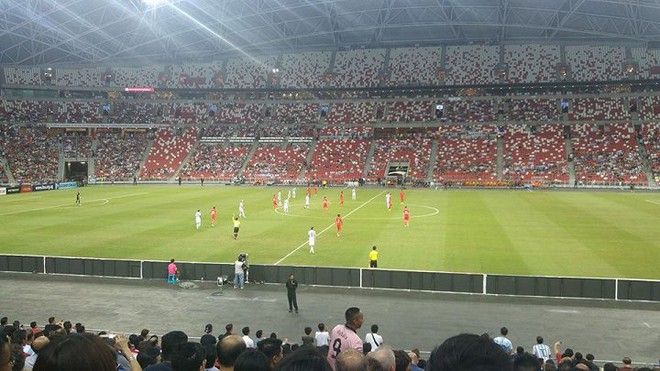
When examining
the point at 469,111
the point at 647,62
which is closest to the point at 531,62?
the point at 469,111

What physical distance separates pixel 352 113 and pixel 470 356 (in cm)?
9073

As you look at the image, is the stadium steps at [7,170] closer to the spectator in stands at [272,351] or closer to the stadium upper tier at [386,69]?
the stadium upper tier at [386,69]

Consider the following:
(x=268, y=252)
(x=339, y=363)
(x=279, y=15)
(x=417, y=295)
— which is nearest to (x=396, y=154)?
(x=279, y=15)

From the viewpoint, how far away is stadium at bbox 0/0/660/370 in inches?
833

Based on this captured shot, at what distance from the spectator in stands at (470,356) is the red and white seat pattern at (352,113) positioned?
88344 millimetres

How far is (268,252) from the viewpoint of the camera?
29.6 m

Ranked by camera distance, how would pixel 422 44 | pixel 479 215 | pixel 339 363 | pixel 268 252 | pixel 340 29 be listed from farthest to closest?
pixel 422 44 → pixel 340 29 → pixel 479 215 → pixel 268 252 → pixel 339 363

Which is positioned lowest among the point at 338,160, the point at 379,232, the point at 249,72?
the point at 379,232

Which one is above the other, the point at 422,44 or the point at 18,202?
the point at 422,44

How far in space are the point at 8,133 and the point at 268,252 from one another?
73309mm

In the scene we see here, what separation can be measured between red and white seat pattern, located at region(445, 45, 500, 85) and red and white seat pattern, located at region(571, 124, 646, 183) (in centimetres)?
1633

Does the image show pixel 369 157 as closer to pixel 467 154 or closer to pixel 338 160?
pixel 338 160

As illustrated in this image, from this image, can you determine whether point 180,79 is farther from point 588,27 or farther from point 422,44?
point 588,27

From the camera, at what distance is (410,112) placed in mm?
89938
